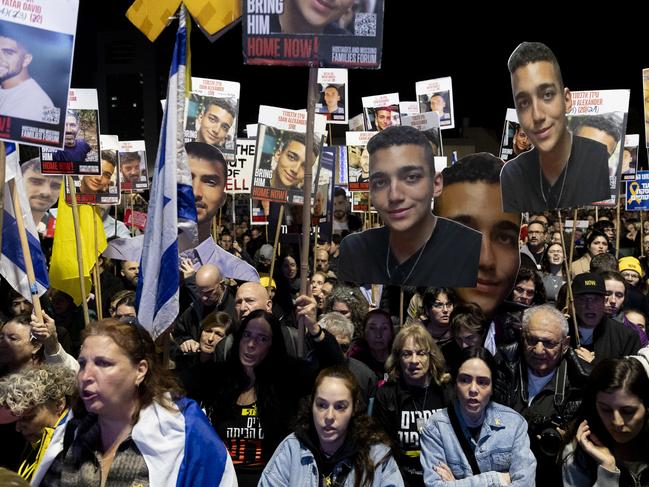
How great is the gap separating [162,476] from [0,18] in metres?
Result: 2.60

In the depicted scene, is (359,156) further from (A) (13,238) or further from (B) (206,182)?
(A) (13,238)

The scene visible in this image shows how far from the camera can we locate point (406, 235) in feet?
19.1

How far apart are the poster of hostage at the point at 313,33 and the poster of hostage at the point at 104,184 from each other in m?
4.24

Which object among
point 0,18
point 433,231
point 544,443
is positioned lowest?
point 544,443

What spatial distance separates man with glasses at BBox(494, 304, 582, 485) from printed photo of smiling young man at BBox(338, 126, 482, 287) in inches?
33.3

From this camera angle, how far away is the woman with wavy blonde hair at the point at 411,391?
483 cm

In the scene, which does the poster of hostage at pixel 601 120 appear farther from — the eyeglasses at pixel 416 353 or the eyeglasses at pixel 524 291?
the eyeglasses at pixel 416 353

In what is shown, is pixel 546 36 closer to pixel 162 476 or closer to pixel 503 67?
pixel 503 67

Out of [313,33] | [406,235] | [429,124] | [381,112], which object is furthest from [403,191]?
[381,112]

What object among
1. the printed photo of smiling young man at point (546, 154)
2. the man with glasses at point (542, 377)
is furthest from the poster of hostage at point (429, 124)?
the man with glasses at point (542, 377)

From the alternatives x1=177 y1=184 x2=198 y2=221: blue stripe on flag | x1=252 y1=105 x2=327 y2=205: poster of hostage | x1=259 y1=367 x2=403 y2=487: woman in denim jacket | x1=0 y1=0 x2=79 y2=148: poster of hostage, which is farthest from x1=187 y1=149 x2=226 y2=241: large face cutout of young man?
x1=259 y1=367 x2=403 y2=487: woman in denim jacket

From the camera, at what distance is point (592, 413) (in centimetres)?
407

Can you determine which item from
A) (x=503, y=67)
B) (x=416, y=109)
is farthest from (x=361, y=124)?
(x=503, y=67)

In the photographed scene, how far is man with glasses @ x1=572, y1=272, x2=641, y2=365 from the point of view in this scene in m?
5.82
